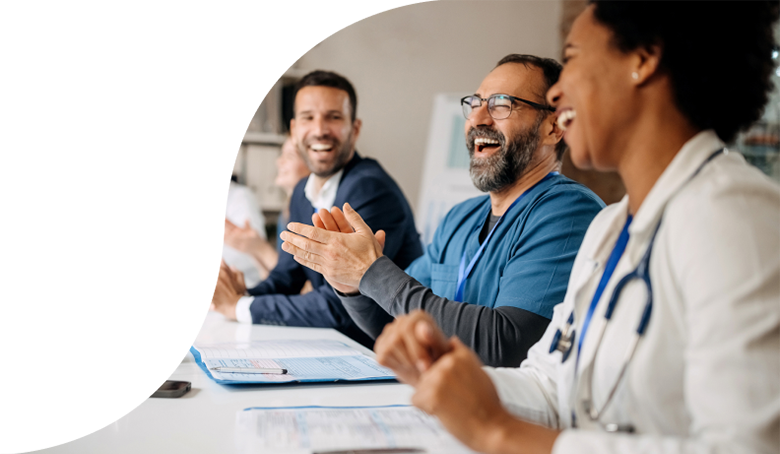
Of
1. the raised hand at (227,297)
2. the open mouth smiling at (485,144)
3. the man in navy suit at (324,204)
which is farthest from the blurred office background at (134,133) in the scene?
the open mouth smiling at (485,144)

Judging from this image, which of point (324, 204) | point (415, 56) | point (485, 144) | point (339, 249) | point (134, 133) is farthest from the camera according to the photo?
point (415, 56)

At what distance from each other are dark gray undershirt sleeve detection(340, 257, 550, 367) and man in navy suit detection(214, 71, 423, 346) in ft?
2.21

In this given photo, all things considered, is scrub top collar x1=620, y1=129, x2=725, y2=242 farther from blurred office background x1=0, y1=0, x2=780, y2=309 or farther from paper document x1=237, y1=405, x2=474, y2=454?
blurred office background x1=0, y1=0, x2=780, y2=309

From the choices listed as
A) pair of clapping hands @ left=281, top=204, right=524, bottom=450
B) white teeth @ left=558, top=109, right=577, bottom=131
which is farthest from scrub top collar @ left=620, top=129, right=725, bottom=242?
pair of clapping hands @ left=281, top=204, right=524, bottom=450

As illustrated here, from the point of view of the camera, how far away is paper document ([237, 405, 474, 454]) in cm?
77

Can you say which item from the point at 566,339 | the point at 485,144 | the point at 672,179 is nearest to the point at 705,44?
the point at 672,179

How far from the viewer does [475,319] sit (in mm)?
1274

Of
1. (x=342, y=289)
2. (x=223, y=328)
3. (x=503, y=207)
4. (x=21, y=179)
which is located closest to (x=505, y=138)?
(x=503, y=207)

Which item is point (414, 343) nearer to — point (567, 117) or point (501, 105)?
point (567, 117)

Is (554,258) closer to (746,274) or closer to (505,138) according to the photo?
(505,138)

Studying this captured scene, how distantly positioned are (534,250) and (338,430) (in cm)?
70

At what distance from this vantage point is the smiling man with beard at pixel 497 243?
129cm

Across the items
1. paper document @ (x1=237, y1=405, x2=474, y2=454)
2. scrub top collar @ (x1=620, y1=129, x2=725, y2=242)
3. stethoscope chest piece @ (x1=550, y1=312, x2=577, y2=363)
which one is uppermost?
scrub top collar @ (x1=620, y1=129, x2=725, y2=242)

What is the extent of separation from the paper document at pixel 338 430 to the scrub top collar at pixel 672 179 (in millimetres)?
359
